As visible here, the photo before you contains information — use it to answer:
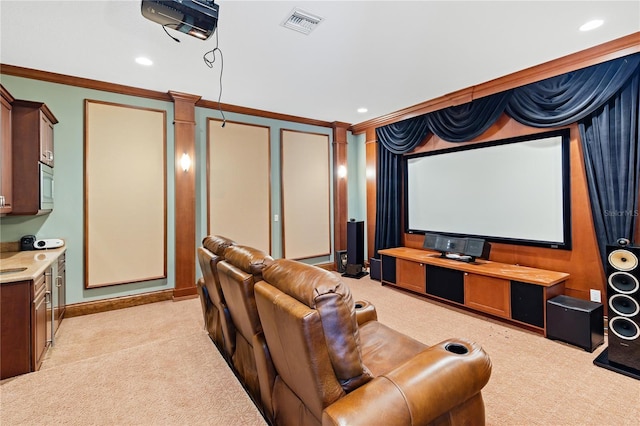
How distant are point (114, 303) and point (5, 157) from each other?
2.01m

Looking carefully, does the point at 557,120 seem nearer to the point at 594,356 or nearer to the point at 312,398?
the point at 594,356

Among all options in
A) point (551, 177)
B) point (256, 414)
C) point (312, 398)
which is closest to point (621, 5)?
point (551, 177)

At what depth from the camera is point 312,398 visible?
4.15 ft

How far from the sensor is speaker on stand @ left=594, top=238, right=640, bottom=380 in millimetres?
2371

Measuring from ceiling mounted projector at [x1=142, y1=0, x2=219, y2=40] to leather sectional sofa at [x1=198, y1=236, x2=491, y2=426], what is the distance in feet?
5.43

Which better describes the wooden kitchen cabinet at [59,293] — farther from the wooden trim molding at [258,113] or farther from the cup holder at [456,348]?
the cup holder at [456,348]

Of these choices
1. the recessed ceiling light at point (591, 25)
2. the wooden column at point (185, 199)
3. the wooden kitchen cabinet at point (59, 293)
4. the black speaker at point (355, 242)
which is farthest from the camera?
the black speaker at point (355, 242)

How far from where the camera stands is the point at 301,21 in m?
2.51

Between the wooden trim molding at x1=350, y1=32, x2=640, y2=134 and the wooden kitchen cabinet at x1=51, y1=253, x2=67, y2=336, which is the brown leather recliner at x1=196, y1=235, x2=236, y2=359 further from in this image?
the wooden trim molding at x1=350, y1=32, x2=640, y2=134

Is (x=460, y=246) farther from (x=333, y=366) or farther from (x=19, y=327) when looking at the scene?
(x=19, y=327)

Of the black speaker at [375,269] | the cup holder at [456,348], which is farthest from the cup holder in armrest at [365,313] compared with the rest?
the black speaker at [375,269]

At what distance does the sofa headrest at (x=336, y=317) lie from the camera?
117cm

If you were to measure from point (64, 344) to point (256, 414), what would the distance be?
7.49ft

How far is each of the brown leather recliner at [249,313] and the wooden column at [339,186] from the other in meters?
3.84
